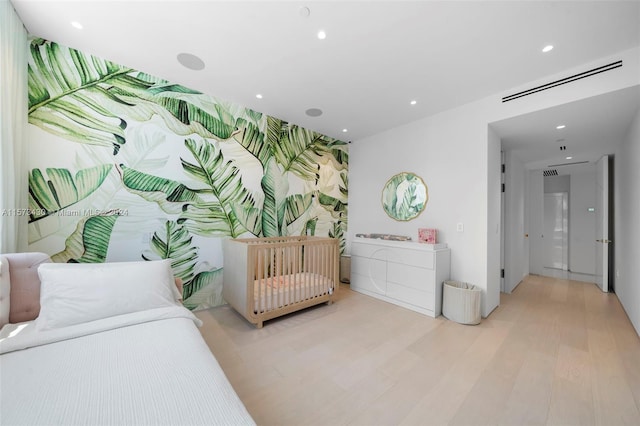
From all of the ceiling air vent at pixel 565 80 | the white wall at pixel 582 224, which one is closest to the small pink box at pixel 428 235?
the ceiling air vent at pixel 565 80

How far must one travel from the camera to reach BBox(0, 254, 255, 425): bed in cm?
82

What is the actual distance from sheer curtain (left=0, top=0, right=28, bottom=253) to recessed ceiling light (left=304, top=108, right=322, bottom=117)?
2577mm

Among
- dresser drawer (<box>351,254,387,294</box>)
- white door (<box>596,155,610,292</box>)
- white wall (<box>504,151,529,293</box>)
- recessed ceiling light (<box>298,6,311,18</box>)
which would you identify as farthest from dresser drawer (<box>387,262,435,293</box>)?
white door (<box>596,155,610,292</box>)

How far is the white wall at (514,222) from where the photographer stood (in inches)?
144

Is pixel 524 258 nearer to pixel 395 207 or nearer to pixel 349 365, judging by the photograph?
pixel 395 207

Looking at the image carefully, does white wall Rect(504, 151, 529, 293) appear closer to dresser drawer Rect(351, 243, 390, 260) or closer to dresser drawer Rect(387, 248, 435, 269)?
dresser drawer Rect(387, 248, 435, 269)

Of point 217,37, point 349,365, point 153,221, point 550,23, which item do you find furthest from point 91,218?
point 550,23

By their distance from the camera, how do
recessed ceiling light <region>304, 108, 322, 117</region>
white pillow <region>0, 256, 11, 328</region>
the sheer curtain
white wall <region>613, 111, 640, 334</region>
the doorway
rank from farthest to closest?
the doorway
recessed ceiling light <region>304, 108, 322, 117</region>
white wall <region>613, 111, 640, 334</region>
the sheer curtain
white pillow <region>0, 256, 11, 328</region>

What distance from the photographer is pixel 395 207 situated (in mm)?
3672

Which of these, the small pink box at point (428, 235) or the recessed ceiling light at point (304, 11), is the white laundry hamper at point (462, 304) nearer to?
the small pink box at point (428, 235)

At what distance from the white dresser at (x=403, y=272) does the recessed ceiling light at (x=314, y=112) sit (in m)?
1.96

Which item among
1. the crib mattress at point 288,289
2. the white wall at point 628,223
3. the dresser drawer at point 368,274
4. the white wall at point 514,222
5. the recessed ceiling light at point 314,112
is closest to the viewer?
the white wall at point 628,223

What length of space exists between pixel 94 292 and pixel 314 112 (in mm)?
2941

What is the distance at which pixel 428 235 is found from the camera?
3.09 meters
